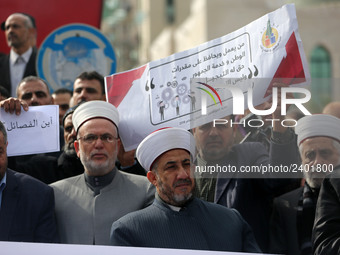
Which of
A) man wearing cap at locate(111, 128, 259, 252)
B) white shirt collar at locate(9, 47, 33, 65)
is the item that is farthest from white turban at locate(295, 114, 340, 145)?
white shirt collar at locate(9, 47, 33, 65)

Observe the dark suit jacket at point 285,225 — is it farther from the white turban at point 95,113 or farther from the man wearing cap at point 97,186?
the white turban at point 95,113

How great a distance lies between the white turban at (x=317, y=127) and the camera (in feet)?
12.5

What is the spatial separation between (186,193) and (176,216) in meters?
0.12

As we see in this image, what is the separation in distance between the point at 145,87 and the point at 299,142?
47.8 inches

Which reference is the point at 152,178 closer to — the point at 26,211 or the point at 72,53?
the point at 26,211

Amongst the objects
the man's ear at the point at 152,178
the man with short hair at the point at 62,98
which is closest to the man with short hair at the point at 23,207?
the man's ear at the point at 152,178

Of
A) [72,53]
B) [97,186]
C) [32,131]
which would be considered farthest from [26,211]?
[72,53]

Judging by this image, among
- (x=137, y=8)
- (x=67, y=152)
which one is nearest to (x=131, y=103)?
(x=67, y=152)

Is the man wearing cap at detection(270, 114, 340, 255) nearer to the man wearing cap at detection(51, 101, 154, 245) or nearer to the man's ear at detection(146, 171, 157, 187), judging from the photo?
the man's ear at detection(146, 171, 157, 187)

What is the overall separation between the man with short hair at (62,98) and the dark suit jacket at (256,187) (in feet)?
7.43

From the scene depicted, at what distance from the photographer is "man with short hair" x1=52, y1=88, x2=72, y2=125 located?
246 inches

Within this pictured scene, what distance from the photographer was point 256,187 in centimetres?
405

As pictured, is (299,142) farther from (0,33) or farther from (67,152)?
(0,33)

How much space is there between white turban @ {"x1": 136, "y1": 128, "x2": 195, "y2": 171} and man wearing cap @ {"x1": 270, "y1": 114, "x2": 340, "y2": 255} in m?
0.52
